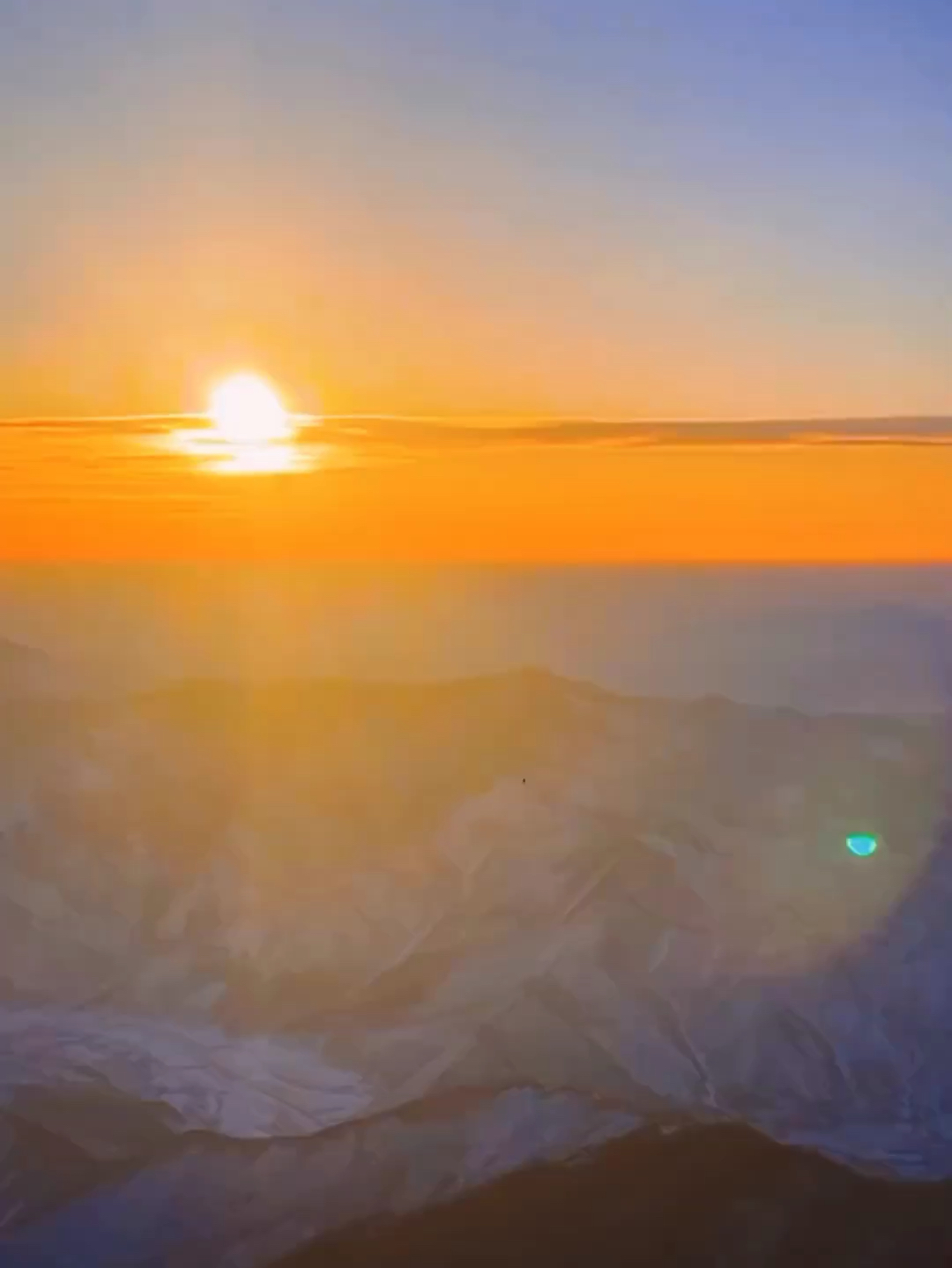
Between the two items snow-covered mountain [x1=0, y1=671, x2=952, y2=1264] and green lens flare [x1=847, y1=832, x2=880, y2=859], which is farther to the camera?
green lens flare [x1=847, y1=832, x2=880, y2=859]

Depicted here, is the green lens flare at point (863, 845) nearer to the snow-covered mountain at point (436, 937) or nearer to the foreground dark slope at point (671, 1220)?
the snow-covered mountain at point (436, 937)

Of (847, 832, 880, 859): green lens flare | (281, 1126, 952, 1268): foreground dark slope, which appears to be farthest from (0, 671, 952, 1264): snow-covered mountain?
(281, 1126, 952, 1268): foreground dark slope

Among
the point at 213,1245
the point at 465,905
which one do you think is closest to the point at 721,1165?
the point at 213,1245

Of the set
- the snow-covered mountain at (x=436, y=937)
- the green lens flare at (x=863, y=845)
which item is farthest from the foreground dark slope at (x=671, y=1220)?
the green lens flare at (x=863, y=845)

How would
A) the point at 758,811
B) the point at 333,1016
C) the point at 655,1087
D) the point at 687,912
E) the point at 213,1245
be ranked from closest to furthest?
1. the point at 213,1245
2. the point at 655,1087
3. the point at 333,1016
4. the point at 687,912
5. the point at 758,811

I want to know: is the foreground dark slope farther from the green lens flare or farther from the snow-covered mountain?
the green lens flare

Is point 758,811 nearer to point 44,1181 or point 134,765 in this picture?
point 134,765

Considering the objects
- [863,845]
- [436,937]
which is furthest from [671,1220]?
[863,845]
